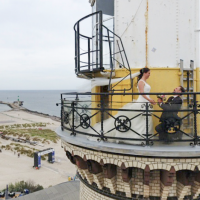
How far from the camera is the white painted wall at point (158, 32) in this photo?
19.3 feet

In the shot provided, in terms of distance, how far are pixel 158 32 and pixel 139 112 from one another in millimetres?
2362

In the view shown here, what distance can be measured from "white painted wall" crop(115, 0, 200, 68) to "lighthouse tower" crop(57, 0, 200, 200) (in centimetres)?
2

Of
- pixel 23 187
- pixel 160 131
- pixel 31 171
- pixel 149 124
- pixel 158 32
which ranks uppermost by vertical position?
pixel 158 32

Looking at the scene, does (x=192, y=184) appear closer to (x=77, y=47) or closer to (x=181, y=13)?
(x=181, y=13)

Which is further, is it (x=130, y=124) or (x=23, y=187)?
(x=23, y=187)

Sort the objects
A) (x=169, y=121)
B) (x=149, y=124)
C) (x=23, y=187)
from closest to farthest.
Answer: (x=169, y=121) < (x=149, y=124) < (x=23, y=187)

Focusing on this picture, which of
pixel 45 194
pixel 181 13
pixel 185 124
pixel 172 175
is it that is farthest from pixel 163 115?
pixel 45 194

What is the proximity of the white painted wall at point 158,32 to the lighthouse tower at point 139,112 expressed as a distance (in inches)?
1.0

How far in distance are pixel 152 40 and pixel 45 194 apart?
1284 centimetres

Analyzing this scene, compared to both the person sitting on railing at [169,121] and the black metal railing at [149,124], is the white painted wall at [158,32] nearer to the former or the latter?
the black metal railing at [149,124]

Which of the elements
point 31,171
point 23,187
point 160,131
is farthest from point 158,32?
point 31,171

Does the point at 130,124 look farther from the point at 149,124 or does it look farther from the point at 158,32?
the point at 158,32

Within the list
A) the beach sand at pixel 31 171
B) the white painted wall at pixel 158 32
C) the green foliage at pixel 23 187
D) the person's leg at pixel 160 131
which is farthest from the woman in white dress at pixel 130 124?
the beach sand at pixel 31 171

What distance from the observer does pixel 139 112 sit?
187 inches
